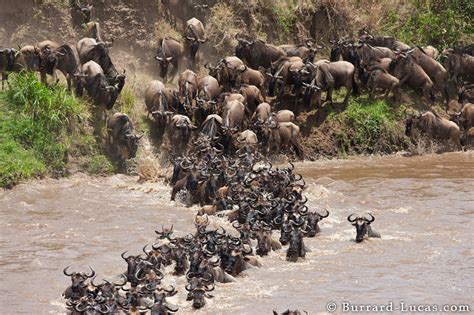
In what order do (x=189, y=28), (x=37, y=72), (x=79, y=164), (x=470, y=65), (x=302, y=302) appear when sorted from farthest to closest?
(x=470, y=65), (x=189, y=28), (x=37, y=72), (x=79, y=164), (x=302, y=302)

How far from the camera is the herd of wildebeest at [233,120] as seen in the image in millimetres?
15125

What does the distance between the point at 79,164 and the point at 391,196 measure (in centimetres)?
688

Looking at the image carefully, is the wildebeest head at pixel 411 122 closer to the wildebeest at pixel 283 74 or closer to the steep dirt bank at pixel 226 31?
the steep dirt bank at pixel 226 31

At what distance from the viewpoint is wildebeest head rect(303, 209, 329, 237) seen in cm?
1752

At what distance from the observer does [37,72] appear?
928 inches

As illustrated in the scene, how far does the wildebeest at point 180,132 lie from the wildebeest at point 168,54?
7.42ft

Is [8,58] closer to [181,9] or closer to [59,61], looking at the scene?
[59,61]

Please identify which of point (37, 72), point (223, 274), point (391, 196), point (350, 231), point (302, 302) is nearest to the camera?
point (302, 302)

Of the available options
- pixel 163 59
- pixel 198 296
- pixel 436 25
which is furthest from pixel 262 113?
pixel 198 296

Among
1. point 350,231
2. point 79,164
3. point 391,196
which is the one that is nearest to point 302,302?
point 350,231

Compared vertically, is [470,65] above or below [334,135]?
above

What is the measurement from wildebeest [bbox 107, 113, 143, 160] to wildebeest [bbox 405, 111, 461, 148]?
7.16 m

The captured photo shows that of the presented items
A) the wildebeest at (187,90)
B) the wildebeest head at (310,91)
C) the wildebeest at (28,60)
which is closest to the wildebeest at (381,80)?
the wildebeest head at (310,91)

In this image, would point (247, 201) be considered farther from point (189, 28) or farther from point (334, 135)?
point (189, 28)
